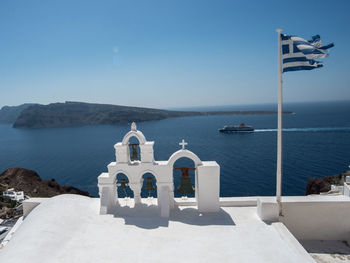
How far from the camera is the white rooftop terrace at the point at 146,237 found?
6055 mm

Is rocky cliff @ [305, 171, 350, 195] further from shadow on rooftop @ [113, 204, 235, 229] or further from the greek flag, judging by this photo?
the greek flag

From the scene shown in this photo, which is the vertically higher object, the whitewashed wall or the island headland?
the island headland

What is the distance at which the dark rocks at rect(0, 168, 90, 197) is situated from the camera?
28578 millimetres

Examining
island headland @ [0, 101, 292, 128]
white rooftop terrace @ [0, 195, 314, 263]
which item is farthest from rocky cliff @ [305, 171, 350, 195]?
island headland @ [0, 101, 292, 128]

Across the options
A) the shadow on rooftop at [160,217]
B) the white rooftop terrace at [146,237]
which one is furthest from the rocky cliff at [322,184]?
the shadow on rooftop at [160,217]

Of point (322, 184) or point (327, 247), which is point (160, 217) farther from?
point (322, 184)

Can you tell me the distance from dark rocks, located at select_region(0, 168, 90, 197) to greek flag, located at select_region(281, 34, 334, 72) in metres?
28.7


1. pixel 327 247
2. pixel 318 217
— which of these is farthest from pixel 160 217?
pixel 327 247

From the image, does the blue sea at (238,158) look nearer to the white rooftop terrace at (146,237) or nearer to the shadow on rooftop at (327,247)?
the shadow on rooftop at (327,247)

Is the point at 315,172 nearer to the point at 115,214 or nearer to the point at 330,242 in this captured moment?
the point at 330,242

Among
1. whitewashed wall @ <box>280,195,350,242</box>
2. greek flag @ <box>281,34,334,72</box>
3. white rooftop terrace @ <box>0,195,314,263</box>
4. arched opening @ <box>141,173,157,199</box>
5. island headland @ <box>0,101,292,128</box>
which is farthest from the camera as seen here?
island headland @ <box>0,101,292,128</box>

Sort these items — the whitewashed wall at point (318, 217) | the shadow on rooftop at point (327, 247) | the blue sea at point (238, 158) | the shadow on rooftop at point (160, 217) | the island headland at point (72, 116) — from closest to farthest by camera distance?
the shadow on rooftop at point (327, 247) → the shadow on rooftop at point (160, 217) → the whitewashed wall at point (318, 217) → the blue sea at point (238, 158) → the island headland at point (72, 116)

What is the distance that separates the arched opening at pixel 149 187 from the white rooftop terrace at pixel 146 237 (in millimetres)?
1024

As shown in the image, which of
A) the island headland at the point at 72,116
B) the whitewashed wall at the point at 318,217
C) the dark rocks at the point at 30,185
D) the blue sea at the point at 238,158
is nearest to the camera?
the whitewashed wall at the point at 318,217
